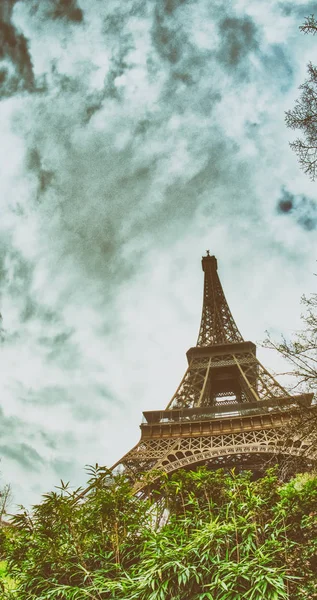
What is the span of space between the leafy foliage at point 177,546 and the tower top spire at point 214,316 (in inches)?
1042

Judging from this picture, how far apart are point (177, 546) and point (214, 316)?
32.7 metres

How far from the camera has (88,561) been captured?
7922mm

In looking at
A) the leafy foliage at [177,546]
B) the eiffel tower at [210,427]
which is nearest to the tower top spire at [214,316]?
the eiffel tower at [210,427]

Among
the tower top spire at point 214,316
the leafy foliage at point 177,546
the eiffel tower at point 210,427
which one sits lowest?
the leafy foliage at point 177,546

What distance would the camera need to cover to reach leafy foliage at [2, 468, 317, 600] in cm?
666

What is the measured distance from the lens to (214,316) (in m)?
39.3

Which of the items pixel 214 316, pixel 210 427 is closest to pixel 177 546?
pixel 210 427

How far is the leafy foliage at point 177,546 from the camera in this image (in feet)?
21.8

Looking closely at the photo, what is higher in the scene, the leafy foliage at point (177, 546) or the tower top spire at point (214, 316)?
the tower top spire at point (214, 316)

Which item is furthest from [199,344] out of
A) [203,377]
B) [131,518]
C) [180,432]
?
[131,518]

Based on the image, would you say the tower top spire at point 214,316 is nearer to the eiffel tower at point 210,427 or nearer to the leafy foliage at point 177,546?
the eiffel tower at point 210,427

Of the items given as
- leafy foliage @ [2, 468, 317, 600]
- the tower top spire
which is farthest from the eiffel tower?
leafy foliage @ [2, 468, 317, 600]

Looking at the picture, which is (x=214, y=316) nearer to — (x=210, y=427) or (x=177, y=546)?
(x=210, y=427)

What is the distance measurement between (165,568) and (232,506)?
170 cm
